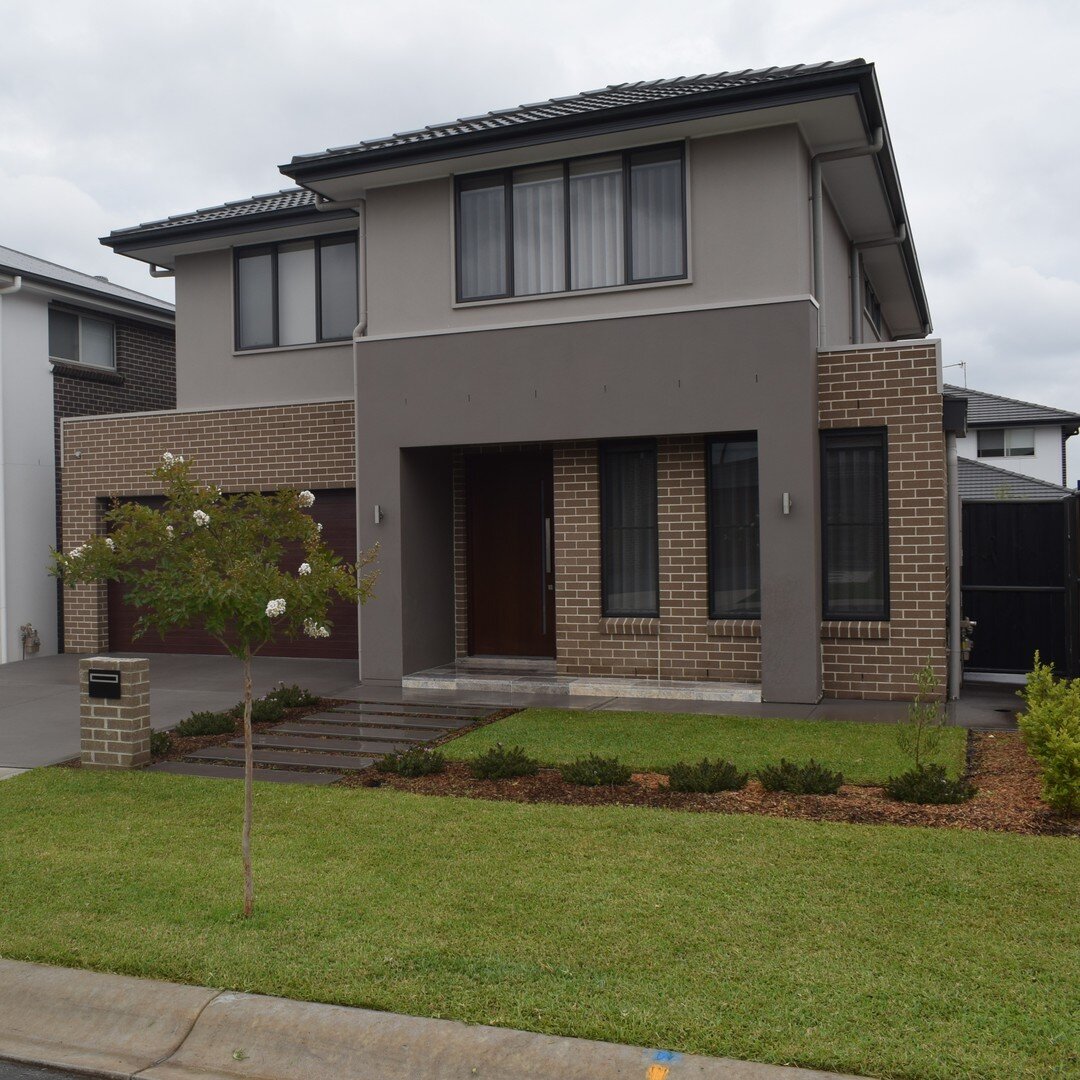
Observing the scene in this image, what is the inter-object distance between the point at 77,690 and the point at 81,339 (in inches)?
294

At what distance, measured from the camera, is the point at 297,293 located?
1630cm

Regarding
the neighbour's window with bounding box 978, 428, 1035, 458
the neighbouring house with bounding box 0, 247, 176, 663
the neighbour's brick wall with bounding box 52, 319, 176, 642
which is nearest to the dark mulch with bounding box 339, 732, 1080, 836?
the neighbouring house with bounding box 0, 247, 176, 663

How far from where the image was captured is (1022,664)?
13.1 meters

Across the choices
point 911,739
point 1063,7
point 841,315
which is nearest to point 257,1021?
point 911,739

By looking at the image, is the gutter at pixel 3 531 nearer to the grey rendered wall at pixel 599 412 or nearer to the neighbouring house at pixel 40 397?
the neighbouring house at pixel 40 397

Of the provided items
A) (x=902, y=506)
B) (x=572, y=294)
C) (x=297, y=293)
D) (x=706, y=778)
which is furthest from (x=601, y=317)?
(x=706, y=778)

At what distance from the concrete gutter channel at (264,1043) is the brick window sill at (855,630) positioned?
8215 mm

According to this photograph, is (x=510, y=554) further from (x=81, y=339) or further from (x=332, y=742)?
(x=81, y=339)

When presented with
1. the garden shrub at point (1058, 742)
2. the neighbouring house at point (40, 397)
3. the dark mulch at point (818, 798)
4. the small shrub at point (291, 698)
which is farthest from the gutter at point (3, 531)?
the garden shrub at point (1058, 742)

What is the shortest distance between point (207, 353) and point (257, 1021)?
1389cm

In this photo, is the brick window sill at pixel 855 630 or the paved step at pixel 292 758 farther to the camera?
the brick window sill at pixel 855 630

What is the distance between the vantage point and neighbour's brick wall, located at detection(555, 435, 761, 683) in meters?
12.3

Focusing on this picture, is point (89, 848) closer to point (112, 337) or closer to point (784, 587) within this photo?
point (784, 587)

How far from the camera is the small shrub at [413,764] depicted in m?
8.43
